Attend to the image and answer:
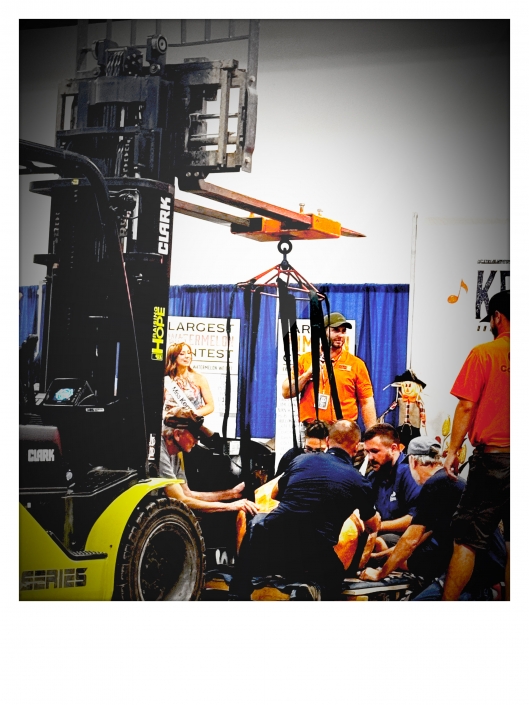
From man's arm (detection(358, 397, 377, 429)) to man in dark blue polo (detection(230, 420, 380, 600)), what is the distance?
0.06 meters

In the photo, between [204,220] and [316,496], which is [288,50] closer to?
[204,220]

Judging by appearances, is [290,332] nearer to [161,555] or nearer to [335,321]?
[335,321]

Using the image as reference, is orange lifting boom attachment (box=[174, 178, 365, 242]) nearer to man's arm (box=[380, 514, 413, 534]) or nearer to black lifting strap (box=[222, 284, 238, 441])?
black lifting strap (box=[222, 284, 238, 441])

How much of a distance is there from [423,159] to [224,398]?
154 cm

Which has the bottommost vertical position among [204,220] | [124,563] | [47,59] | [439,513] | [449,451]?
[124,563]

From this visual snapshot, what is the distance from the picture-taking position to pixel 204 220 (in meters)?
A: 4.26

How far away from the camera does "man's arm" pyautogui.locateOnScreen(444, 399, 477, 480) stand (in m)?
4.21

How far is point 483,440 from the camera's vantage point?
4.21 metres

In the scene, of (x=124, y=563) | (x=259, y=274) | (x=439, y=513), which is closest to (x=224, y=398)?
(x=259, y=274)

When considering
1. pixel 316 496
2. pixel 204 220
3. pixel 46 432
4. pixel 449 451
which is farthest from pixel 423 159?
pixel 46 432

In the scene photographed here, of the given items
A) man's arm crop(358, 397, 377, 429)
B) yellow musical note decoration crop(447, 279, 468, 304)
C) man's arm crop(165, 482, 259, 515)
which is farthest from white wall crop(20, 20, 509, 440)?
man's arm crop(165, 482, 259, 515)

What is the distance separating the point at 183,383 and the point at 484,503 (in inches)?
62.7

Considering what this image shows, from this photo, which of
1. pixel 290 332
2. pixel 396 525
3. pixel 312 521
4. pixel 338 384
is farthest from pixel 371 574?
pixel 290 332

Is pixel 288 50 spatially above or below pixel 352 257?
above
